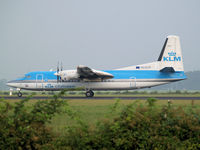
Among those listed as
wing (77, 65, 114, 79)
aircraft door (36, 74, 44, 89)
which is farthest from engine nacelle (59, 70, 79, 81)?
aircraft door (36, 74, 44, 89)

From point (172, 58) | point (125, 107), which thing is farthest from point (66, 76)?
point (125, 107)

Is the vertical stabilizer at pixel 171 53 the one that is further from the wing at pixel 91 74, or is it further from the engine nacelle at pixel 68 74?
the engine nacelle at pixel 68 74

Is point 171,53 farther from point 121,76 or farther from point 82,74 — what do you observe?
point 82,74

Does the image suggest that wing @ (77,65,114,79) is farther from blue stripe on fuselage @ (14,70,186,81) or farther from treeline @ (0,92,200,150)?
treeline @ (0,92,200,150)

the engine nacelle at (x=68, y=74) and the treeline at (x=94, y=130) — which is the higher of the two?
the engine nacelle at (x=68, y=74)

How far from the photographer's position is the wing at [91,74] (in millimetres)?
35812

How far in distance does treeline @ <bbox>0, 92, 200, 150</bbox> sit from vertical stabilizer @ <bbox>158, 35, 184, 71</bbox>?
2872 cm

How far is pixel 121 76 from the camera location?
3697 cm

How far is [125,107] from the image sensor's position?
9719mm

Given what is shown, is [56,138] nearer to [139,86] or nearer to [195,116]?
[195,116]

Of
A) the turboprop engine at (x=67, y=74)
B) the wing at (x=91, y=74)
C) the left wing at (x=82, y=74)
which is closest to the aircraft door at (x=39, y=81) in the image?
the left wing at (x=82, y=74)

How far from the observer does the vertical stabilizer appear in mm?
37625

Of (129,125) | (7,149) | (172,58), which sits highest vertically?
(172,58)

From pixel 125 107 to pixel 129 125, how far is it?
704mm
